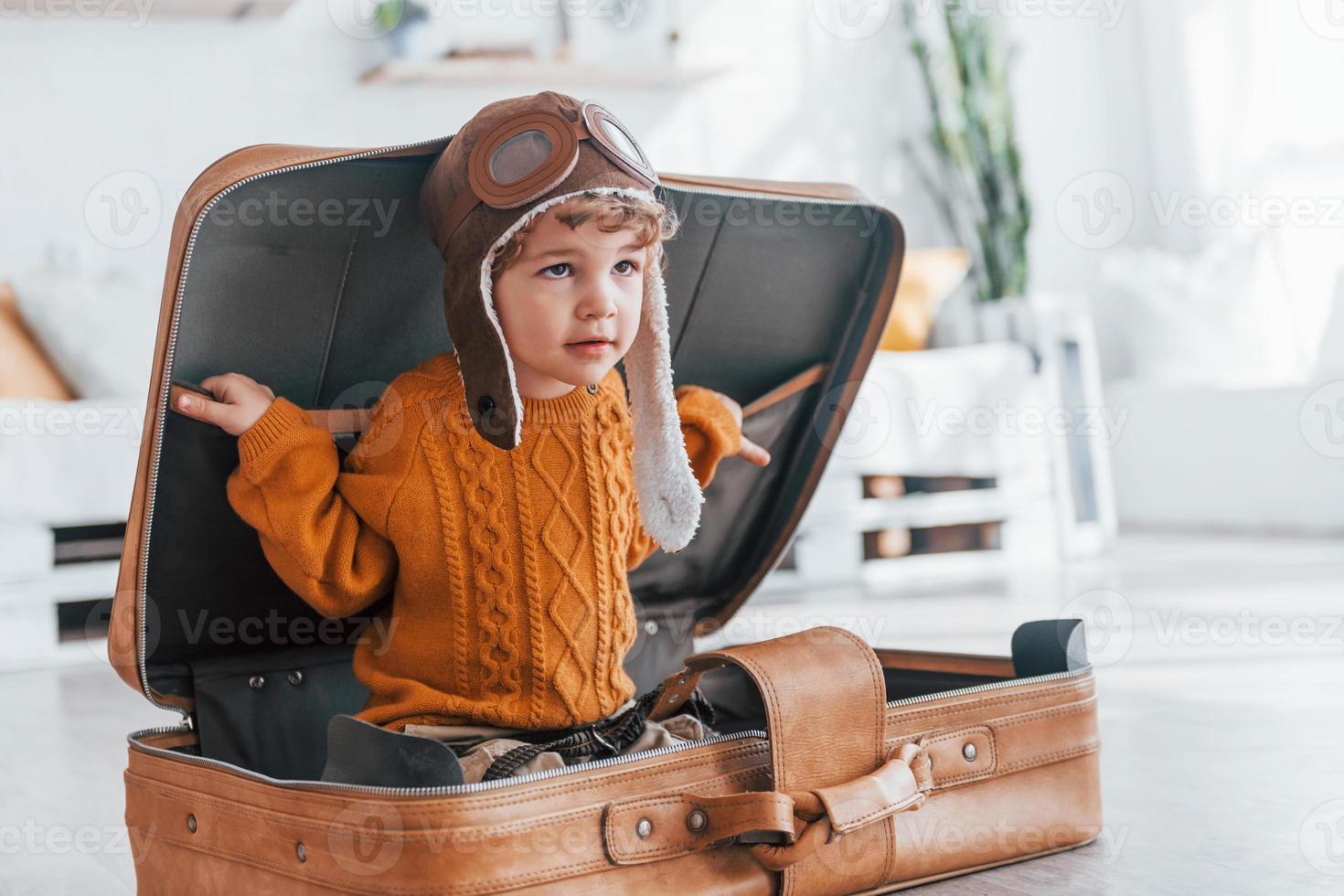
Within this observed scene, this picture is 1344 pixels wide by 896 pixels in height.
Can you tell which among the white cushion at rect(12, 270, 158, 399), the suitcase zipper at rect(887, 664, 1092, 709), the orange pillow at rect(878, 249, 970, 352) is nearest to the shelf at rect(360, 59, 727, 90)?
the orange pillow at rect(878, 249, 970, 352)

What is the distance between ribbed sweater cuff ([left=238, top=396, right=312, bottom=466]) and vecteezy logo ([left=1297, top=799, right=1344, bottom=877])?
0.84m

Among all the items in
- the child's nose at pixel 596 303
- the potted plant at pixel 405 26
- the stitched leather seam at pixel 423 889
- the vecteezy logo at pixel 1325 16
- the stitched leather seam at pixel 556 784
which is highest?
the potted plant at pixel 405 26

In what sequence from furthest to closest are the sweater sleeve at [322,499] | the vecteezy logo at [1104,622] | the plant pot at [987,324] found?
the plant pot at [987,324], the vecteezy logo at [1104,622], the sweater sleeve at [322,499]

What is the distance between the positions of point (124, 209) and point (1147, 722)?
2724 mm

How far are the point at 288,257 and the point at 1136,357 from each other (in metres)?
3.49

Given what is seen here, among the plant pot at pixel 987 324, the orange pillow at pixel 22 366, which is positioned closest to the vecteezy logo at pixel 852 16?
the plant pot at pixel 987 324

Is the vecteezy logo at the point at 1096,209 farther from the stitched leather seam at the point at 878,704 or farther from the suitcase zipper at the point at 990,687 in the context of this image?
the stitched leather seam at the point at 878,704

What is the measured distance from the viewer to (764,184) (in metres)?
1.15

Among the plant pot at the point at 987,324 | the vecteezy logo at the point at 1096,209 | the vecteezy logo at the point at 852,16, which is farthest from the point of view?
the vecteezy logo at the point at 1096,209

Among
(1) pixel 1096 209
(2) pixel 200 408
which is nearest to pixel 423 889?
(2) pixel 200 408

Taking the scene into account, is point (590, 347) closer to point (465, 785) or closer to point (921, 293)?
point (465, 785)

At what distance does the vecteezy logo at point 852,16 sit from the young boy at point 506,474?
3262 mm

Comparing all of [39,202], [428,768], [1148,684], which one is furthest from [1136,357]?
[428,768]

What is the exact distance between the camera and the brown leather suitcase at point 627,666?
0.85 m
